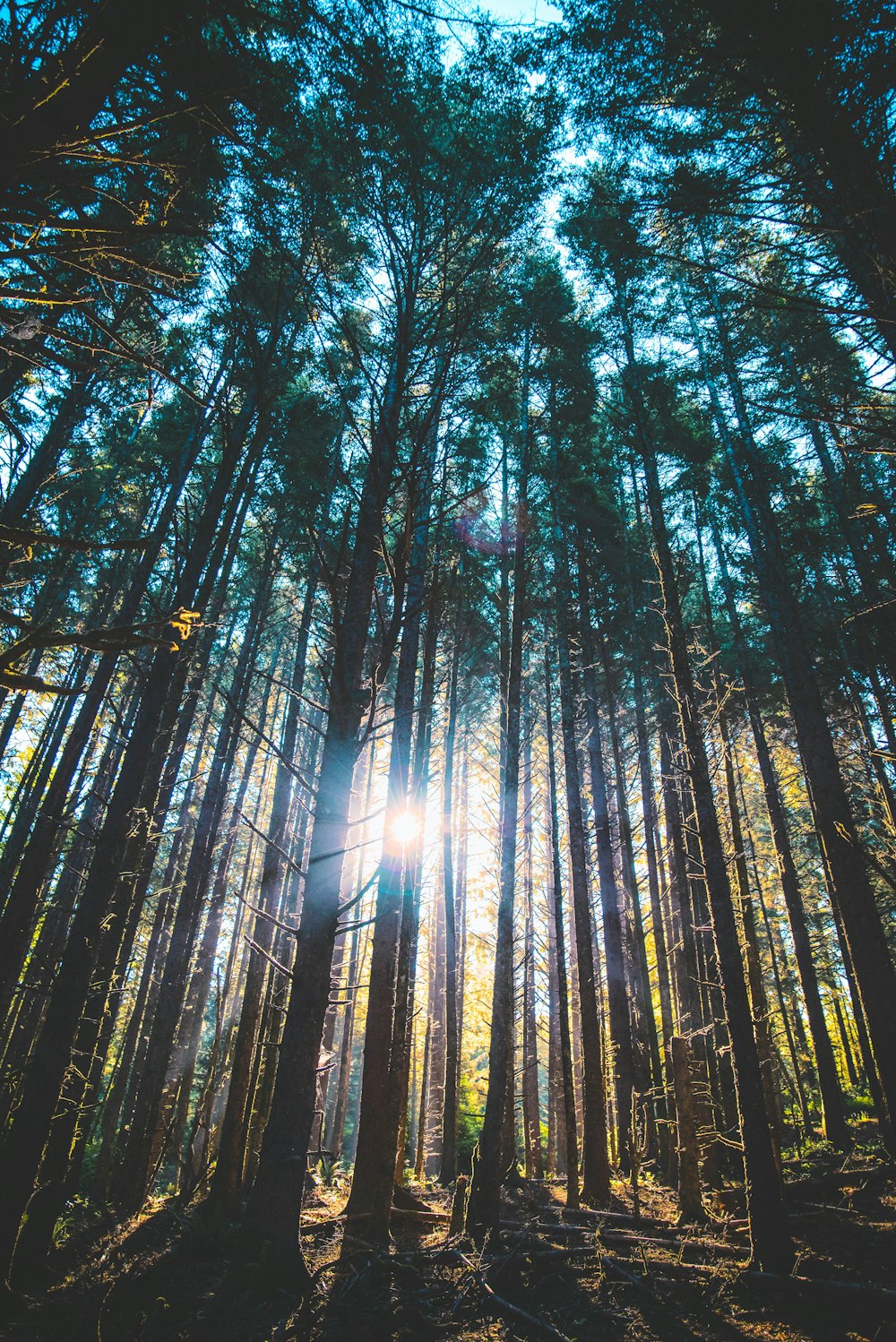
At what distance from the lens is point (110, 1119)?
1408cm

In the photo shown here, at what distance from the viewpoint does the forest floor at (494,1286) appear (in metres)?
3.69

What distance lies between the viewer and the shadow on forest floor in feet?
12.1

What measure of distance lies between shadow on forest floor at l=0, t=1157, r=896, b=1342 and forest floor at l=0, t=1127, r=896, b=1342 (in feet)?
0.05

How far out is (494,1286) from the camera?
4.91m

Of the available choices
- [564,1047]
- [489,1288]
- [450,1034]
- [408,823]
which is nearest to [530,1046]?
[450,1034]

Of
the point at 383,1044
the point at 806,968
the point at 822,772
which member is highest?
the point at 822,772

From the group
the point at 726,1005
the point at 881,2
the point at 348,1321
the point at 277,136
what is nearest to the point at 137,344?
the point at 277,136

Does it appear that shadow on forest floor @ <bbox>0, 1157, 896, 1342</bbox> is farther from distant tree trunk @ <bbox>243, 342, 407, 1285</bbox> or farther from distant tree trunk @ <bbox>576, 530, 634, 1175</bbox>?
distant tree trunk @ <bbox>576, 530, 634, 1175</bbox>

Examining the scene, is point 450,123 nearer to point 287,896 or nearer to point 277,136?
point 277,136

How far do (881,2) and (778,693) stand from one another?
1364 centimetres

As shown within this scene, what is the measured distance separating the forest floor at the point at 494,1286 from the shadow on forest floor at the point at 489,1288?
0.01 meters

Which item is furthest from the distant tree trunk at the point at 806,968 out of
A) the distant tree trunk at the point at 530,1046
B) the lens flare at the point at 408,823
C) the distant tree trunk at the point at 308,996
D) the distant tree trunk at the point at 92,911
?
the distant tree trunk at the point at 92,911

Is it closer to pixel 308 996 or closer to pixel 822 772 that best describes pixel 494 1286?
pixel 308 996

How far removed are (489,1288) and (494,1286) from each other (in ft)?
1.41
